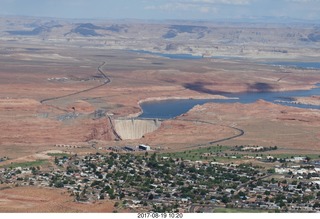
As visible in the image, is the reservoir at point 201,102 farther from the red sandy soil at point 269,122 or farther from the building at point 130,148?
the building at point 130,148

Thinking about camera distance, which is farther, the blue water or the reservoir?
the reservoir

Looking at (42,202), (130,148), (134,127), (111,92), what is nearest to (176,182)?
(42,202)

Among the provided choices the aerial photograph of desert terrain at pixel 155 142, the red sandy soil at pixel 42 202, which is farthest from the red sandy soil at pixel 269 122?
the red sandy soil at pixel 42 202

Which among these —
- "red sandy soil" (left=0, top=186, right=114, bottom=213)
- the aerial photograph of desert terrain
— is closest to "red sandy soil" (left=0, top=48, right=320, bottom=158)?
the aerial photograph of desert terrain

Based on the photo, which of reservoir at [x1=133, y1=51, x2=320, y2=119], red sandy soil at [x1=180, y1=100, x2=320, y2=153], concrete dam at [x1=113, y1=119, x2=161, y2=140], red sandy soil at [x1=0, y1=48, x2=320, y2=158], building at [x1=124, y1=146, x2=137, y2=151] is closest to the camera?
building at [x1=124, y1=146, x2=137, y2=151]

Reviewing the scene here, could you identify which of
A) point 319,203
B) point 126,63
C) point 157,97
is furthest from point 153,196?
point 126,63

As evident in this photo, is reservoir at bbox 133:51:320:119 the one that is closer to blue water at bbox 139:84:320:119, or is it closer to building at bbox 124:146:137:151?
blue water at bbox 139:84:320:119

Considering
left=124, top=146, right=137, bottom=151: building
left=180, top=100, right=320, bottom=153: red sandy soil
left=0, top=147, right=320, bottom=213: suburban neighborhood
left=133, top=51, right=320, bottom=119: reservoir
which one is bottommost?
left=133, top=51, right=320, bottom=119: reservoir

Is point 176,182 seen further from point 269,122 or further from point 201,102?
point 201,102

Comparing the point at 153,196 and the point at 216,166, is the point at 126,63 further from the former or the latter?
the point at 153,196
